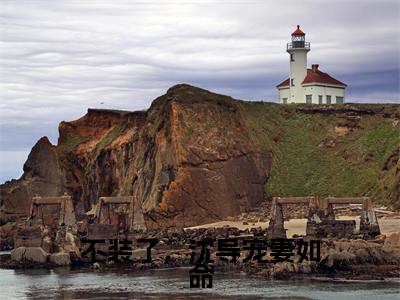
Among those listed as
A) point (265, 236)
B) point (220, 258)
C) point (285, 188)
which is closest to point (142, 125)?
point (285, 188)

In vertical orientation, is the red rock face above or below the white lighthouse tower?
below

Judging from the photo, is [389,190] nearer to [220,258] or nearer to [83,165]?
[220,258]

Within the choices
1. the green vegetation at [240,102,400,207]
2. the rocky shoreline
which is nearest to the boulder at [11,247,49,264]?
the rocky shoreline

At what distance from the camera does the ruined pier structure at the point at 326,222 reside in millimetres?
83938

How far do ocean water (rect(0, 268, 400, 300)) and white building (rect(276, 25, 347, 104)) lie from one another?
5097 cm

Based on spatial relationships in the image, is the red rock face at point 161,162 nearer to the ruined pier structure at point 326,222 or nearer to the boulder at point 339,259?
the ruined pier structure at point 326,222

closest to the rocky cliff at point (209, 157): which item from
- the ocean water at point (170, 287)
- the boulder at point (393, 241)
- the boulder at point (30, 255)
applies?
the boulder at point (30, 255)

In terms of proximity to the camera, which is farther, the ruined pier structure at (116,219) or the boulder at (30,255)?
the ruined pier structure at (116,219)

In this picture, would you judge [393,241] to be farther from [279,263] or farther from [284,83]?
[284,83]

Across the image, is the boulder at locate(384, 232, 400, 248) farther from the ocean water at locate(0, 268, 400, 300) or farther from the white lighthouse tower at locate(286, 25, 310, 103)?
the white lighthouse tower at locate(286, 25, 310, 103)

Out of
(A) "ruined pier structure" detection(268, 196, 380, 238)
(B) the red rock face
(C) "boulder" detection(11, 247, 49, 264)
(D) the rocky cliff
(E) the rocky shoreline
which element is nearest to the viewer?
(E) the rocky shoreline

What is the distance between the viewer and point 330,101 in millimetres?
127062

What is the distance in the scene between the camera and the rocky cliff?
347 ft

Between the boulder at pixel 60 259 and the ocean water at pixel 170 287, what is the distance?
5.87 metres
